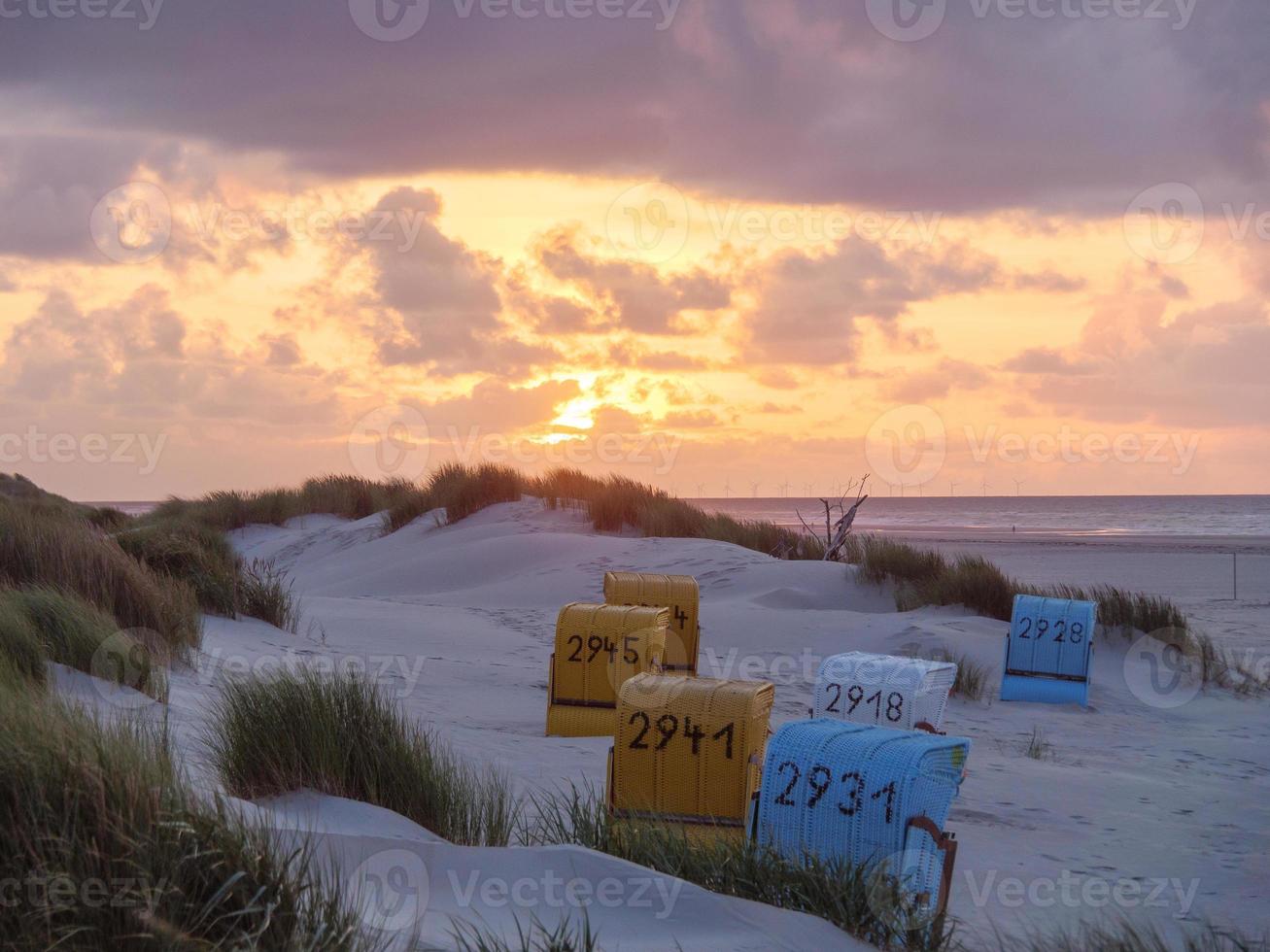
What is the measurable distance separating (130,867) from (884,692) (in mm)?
5207

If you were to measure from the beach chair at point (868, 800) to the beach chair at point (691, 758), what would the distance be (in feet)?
1.17

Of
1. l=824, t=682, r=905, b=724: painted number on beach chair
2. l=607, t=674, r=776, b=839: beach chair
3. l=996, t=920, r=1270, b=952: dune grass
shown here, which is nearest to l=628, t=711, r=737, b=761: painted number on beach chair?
l=607, t=674, r=776, b=839: beach chair

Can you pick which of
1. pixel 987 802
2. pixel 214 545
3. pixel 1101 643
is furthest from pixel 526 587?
pixel 987 802

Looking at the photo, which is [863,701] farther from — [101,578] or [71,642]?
[101,578]

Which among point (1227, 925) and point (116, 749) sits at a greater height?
point (116, 749)

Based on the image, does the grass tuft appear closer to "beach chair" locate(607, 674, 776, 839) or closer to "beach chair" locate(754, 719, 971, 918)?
"beach chair" locate(607, 674, 776, 839)

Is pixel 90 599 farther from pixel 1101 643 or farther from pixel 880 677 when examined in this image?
pixel 1101 643

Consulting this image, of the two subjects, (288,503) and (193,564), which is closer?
(193,564)

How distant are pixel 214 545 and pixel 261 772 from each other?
974 centimetres

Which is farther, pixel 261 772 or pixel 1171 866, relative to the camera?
pixel 1171 866

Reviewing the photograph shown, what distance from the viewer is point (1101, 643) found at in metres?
12.8

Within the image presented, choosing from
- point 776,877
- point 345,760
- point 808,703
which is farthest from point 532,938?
point 808,703

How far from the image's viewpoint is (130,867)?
2.91 metres

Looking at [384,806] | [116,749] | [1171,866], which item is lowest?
[1171,866]
